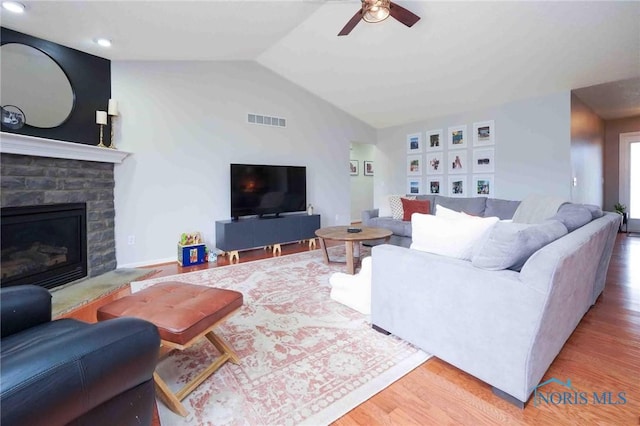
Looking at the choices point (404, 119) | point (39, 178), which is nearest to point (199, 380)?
point (39, 178)

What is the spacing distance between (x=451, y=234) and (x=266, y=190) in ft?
11.5

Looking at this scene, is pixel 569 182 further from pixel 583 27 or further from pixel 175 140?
pixel 175 140

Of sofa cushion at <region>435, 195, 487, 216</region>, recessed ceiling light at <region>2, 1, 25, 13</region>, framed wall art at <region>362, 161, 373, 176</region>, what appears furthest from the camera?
framed wall art at <region>362, 161, 373, 176</region>

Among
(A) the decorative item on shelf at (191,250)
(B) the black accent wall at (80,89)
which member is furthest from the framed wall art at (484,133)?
(B) the black accent wall at (80,89)

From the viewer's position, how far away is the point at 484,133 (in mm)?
4871

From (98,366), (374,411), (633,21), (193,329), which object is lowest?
(374,411)

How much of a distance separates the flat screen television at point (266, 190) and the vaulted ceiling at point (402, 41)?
65.4 inches

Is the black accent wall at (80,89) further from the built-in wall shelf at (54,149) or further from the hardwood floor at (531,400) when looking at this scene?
the hardwood floor at (531,400)

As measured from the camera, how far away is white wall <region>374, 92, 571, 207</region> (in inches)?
161

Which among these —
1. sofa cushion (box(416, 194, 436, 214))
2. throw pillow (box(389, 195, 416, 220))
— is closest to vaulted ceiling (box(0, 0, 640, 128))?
sofa cushion (box(416, 194, 436, 214))

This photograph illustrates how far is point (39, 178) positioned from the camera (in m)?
2.69

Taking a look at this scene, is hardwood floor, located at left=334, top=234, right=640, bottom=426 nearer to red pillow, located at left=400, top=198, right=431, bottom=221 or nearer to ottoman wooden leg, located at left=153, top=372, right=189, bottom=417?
ottoman wooden leg, located at left=153, top=372, right=189, bottom=417

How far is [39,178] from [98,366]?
2876mm

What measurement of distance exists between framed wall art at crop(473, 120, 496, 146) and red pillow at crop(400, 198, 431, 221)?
1488 millimetres
